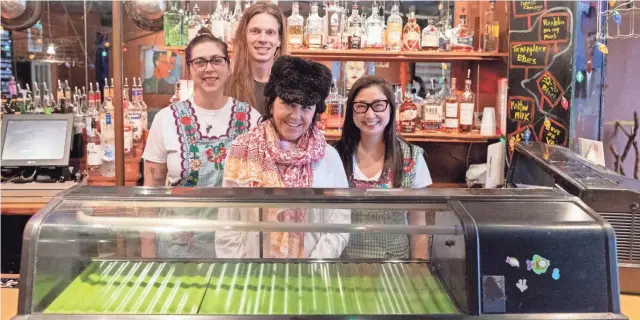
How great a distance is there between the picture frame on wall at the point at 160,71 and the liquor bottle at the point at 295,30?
3.16 ft

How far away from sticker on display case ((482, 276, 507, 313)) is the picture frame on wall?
330 centimetres

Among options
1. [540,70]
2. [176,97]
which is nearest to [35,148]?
[176,97]

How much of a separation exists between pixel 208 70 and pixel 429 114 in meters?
1.81

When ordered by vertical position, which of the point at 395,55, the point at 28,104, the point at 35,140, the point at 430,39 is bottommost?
the point at 35,140

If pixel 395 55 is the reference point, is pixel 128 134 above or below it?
below

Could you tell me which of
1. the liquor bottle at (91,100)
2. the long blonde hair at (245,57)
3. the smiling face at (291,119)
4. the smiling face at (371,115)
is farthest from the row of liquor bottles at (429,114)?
the smiling face at (291,119)

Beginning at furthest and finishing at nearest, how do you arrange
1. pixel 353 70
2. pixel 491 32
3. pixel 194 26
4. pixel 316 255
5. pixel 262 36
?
pixel 353 70
pixel 491 32
pixel 194 26
pixel 262 36
pixel 316 255

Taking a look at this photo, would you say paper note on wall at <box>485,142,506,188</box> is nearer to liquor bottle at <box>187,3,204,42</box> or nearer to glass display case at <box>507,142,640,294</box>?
glass display case at <box>507,142,640,294</box>

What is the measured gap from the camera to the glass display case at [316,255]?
1.39 m

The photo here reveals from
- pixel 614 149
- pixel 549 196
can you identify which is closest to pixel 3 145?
pixel 549 196

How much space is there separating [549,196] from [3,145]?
3.42 meters

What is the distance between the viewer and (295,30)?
3.74m

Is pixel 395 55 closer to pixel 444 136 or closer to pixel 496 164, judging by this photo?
pixel 444 136

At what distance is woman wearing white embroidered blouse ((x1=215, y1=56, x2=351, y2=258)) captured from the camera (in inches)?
64.7
